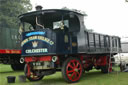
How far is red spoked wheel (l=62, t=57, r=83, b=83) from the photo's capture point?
7650mm

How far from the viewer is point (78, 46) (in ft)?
27.0

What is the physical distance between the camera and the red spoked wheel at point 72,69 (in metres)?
7.65

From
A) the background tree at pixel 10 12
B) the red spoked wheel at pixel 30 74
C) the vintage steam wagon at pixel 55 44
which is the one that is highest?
the background tree at pixel 10 12

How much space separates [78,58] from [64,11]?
2.22 m

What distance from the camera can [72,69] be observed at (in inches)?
315

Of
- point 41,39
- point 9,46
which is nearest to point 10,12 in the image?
point 9,46

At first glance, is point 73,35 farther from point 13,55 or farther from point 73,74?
point 13,55

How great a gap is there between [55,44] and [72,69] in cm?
132

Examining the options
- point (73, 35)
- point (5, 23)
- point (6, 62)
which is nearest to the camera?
point (73, 35)

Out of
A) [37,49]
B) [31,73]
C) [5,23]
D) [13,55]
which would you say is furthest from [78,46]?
[5,23]

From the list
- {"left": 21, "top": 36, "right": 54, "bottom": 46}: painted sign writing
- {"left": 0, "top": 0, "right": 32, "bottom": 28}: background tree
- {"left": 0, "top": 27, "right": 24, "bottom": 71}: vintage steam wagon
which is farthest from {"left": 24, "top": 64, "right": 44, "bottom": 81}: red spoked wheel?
{"left": 0, "top": 0, "right": 32, "bottom": 28}: background tree

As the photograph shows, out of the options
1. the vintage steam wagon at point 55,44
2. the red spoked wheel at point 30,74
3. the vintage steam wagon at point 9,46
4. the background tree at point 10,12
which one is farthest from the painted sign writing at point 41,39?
the background tree at point 10,12

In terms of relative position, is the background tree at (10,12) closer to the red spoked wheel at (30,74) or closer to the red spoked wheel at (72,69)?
the red spoked wheel at (30,74)

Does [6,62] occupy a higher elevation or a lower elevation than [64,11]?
lower
